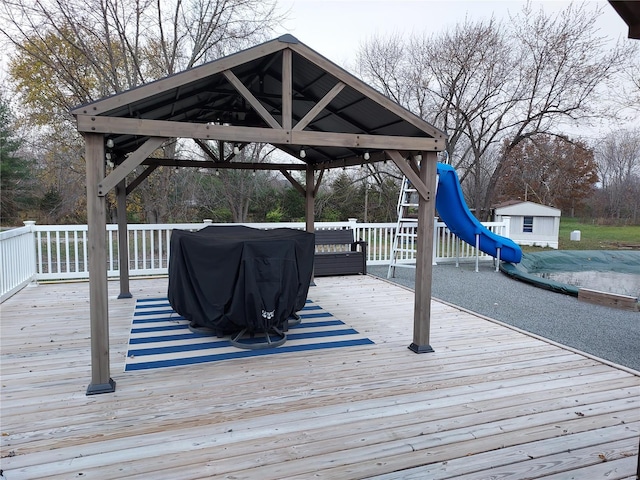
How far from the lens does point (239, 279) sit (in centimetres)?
379

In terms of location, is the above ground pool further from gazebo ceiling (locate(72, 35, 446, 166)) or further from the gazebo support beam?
gazebo ceiling (locate(72, 35, 446, 166))

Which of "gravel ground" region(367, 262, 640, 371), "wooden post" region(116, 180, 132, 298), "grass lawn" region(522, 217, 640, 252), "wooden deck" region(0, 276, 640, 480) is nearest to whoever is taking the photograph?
"wooden deck" region(0, 276, 640, 480)

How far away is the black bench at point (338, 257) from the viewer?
7445 millimetres

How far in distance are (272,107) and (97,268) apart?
330cm

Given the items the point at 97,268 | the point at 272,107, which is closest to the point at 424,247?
the point at 97,268

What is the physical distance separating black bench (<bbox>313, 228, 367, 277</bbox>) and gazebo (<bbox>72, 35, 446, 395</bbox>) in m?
2.03

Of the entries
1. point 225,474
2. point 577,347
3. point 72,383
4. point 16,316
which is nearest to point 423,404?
point 225,474

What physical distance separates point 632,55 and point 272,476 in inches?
553

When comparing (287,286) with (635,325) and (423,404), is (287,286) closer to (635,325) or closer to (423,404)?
(423,404)

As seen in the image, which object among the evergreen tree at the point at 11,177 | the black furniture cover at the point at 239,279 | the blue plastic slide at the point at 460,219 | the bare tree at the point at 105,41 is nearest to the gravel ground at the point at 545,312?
the blue plastic slide at the point at 460,219

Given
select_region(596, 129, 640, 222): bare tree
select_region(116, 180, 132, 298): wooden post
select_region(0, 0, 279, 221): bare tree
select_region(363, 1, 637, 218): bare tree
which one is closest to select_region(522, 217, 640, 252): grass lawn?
select_region(596, 129, 640, 222): bare tree

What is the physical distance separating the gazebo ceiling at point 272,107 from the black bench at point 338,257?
2.07 m

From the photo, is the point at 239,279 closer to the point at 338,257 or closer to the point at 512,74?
the point at 338,257

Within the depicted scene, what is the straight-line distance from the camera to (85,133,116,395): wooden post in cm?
296
